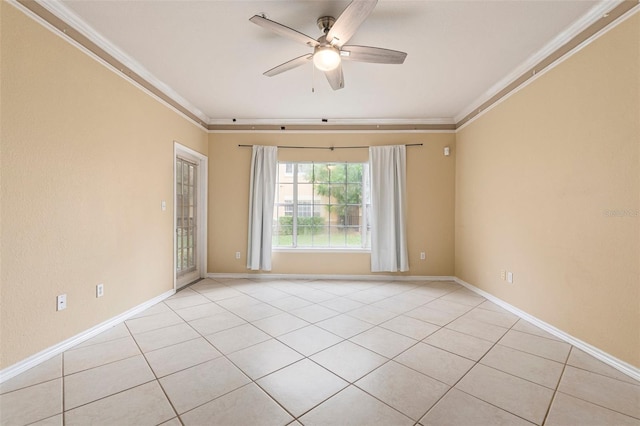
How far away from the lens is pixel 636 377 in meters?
1.87

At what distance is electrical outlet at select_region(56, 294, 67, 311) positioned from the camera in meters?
2.17

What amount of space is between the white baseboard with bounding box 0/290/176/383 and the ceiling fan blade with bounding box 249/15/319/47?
2895 millimetres

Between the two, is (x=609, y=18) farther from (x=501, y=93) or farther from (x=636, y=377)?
(x=636, y=377)

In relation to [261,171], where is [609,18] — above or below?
above

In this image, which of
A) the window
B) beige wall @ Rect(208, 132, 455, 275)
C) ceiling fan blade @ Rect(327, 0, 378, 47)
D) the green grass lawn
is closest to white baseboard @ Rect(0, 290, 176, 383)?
beige wall @ Rect(208, 132, 455, 275)

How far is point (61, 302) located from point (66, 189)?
0.93 m

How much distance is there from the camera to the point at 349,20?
184cm

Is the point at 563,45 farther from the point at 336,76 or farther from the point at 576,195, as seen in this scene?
the point at 336,76

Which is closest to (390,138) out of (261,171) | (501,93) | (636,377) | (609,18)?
(501,93)

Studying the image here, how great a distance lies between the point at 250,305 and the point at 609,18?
4.23m

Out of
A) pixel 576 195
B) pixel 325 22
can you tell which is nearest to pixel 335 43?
pixel 325 22

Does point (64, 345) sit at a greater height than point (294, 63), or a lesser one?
lesser

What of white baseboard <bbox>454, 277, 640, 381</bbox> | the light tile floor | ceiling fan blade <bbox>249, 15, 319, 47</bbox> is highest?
ceiling fan blade <bbox>249, 15, 319, 47</bbox>

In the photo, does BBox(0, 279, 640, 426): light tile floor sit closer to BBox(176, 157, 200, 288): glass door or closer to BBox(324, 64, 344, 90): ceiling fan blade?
BBox(176, 157, 200, 288): glass door
